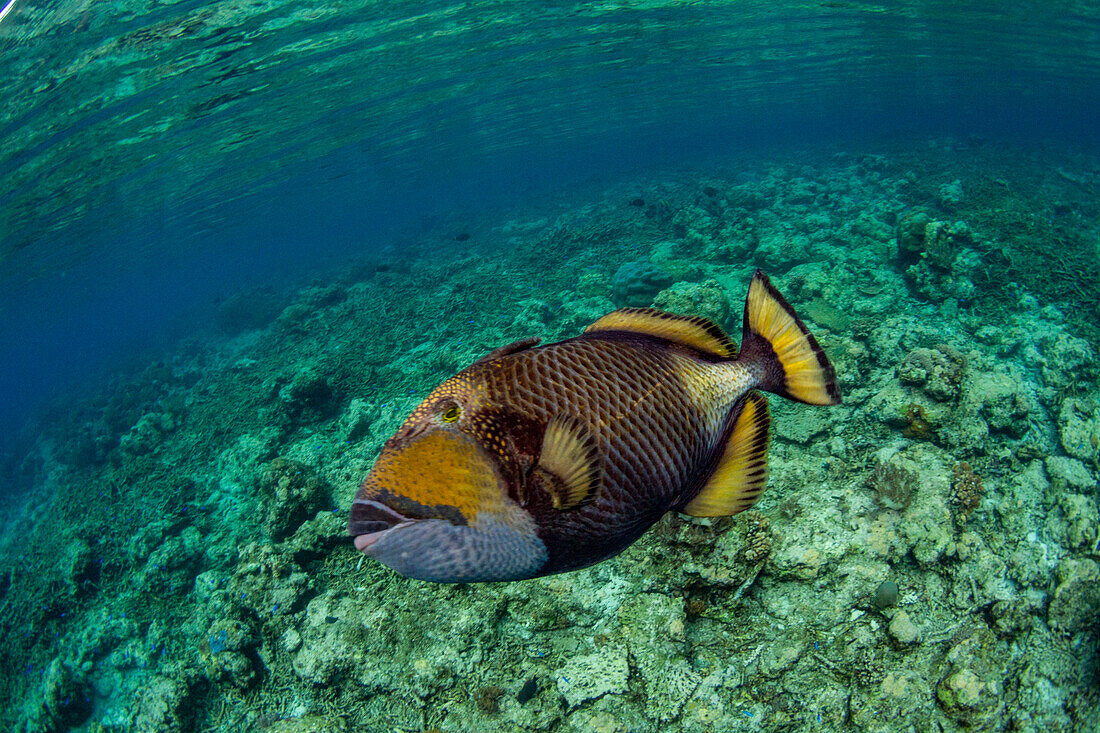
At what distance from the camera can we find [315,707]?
A: 3.24 metres

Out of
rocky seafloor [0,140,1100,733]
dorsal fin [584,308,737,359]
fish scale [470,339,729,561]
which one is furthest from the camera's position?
rocky seafloor [0,140,1100,733]

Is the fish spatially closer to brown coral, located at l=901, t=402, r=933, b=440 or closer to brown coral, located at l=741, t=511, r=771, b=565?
brown coral, located at l=741, t=511, r=771, b=565

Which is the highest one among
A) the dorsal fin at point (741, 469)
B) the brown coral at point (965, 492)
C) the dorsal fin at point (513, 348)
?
the dorsal fin at point (513, 348)

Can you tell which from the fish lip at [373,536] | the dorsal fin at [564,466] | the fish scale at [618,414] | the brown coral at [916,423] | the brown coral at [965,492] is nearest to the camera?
the fish lip at [373,536]

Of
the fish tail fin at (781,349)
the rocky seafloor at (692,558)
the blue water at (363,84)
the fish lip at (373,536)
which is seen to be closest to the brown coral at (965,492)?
the rocky seafloor at (692,558)

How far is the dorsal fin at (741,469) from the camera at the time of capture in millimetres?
1494

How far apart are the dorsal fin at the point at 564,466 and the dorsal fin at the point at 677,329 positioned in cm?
64

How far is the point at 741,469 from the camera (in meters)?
1.53

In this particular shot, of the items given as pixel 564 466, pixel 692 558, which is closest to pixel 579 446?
pixel 564 466

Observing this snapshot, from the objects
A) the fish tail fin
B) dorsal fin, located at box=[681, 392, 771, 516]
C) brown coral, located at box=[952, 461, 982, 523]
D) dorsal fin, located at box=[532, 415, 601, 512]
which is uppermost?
dorsal fin, located at box=[532, 415, 601, 512]

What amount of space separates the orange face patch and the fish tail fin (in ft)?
3.20

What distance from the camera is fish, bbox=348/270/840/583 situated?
101 centimetres

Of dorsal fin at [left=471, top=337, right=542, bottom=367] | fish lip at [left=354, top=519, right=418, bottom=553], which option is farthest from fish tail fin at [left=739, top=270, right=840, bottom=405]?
fish lip at [left=354, top=519, right=418, bottom=553]

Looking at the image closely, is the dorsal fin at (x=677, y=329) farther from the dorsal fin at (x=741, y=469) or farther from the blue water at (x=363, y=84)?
the blue water at (x=363, y=84)
